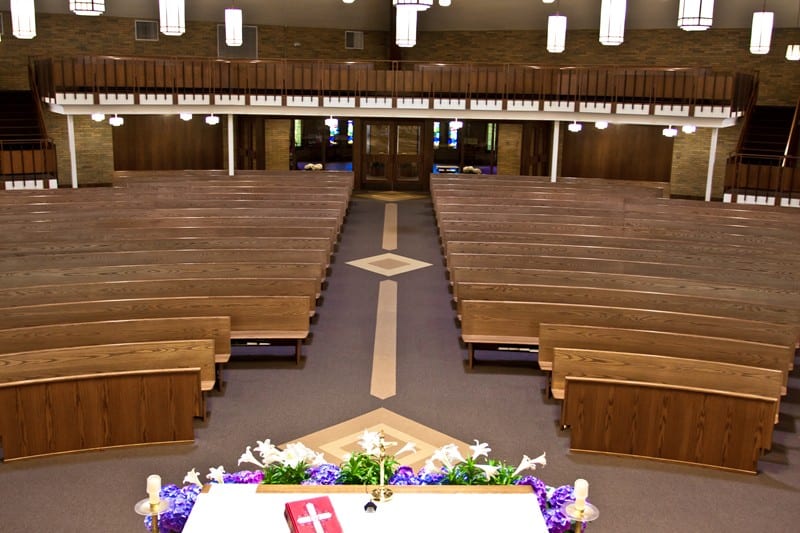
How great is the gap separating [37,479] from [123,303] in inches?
91.7

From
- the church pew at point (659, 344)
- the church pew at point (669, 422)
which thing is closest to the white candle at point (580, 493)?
the church pew at point (669, 422)

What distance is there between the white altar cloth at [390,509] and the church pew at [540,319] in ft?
13.8

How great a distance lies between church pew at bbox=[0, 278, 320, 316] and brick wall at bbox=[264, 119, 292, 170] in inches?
535

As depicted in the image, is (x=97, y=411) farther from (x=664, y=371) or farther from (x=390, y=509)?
(x=664, y=371)

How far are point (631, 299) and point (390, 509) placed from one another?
215 inches

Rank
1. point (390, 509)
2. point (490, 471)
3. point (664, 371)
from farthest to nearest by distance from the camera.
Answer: point (664, 371) < point (490, 471) < point (390, 509)

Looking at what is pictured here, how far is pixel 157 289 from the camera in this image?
→ 865cm

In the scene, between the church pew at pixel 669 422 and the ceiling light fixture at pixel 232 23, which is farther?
the ceiling light fixture at pixel 232 23

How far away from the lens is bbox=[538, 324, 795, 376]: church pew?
7250mm

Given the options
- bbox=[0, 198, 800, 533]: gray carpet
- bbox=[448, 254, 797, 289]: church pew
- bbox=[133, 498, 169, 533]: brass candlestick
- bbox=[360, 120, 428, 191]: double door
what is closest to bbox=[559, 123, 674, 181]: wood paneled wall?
bbox=[360, 120, 428, 191]: double door

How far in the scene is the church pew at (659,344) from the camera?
7250 millimetres

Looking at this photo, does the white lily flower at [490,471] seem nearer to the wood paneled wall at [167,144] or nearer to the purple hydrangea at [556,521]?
the purple hydrangea at [556,521]

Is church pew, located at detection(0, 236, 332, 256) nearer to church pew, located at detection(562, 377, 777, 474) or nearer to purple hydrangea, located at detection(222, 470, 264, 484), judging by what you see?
church pew, located at detection(562, 377, 777, 474)

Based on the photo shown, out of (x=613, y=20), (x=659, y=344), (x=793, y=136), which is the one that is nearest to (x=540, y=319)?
(x=659, y=344)
